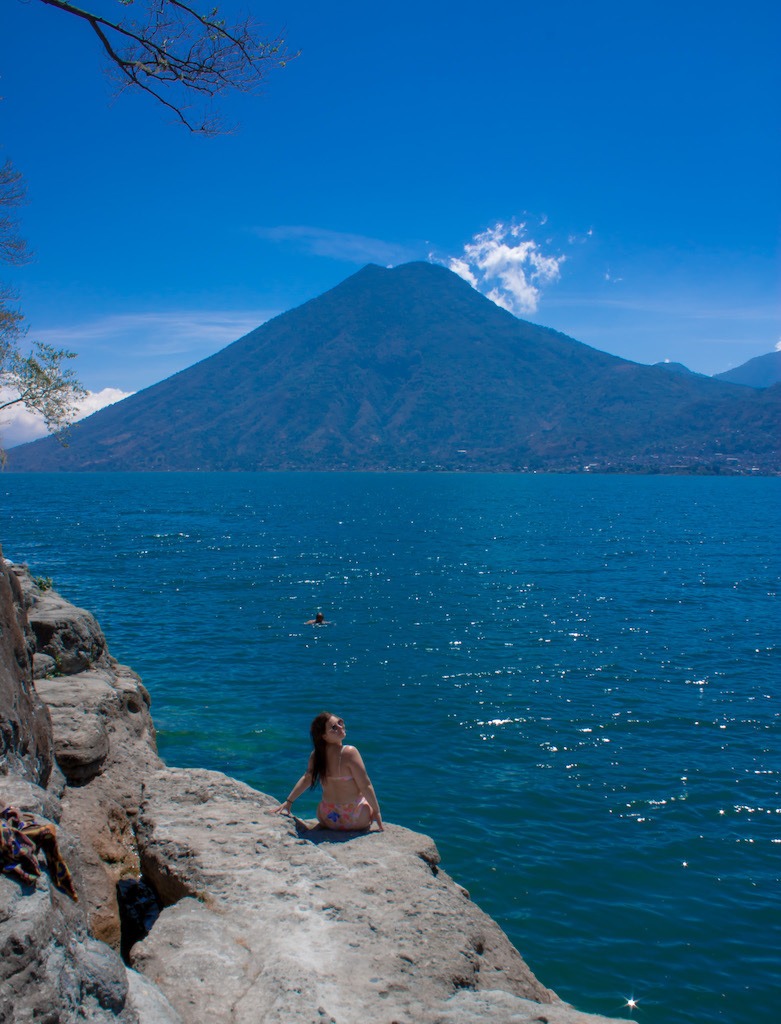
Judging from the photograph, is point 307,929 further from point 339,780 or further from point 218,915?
point 339,780

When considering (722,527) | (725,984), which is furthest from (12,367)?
(722,527)

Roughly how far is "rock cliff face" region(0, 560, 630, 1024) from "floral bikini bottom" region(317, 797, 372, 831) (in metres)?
0.20

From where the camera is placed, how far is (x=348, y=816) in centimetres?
1050

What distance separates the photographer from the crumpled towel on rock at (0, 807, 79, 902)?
4.94 m

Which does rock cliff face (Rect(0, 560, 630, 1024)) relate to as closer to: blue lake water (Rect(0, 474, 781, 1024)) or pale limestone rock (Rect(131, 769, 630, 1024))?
pale limestone rock (Rect(131, 769, 630, 1024))

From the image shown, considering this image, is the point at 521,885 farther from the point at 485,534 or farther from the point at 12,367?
the point at 485,534

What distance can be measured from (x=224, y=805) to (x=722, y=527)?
310 feet

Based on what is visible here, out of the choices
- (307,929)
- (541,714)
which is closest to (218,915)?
(307,929)

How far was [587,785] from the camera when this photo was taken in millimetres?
18750

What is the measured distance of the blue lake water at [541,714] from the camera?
13.4 metres

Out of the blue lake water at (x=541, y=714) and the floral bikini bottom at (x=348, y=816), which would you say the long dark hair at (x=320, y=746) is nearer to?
the floral bikini bottom at (x=348, y=816)

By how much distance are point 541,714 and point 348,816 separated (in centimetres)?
1482

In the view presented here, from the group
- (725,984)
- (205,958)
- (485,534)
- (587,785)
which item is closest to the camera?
(205,958)

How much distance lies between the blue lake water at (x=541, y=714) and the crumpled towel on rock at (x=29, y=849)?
962cm
